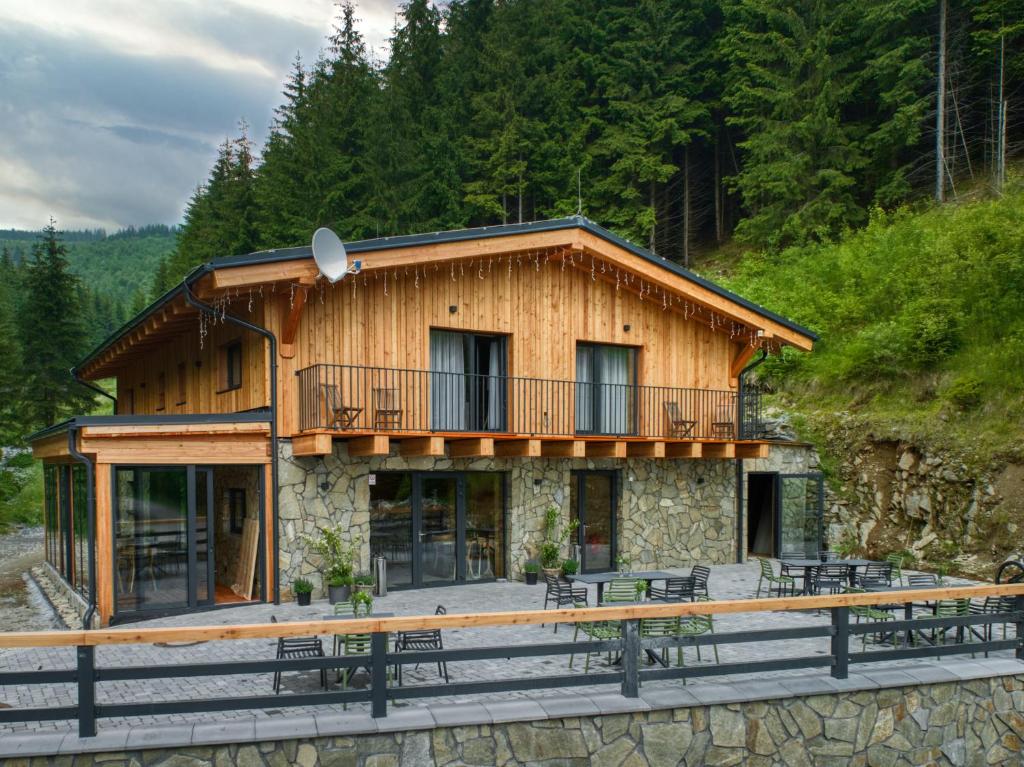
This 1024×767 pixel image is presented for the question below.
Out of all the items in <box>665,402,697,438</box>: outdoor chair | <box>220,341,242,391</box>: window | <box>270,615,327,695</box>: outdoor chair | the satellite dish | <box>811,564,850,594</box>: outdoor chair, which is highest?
the satellite dish

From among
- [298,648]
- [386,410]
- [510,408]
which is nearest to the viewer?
[298,648]

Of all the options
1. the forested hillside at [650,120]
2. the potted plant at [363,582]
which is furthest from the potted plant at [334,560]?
the forested hillside at [650,120]

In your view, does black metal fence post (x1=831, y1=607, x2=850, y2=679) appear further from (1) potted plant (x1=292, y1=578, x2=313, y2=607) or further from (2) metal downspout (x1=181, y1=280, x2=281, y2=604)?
(2) metal downspout (x1=181, y1=280, x2=281, y2=604)

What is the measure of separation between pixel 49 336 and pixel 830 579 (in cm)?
3072

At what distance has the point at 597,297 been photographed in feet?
54.1

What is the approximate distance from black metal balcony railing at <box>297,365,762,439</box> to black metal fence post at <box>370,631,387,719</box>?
6.60 meters

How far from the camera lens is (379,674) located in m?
6.38

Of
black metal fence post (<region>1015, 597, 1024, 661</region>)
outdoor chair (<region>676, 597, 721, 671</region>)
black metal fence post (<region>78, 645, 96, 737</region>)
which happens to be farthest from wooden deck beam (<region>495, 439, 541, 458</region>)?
black metal fence post (<region>78, 645, 96, 737</region>)

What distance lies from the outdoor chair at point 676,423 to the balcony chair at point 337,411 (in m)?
7.04

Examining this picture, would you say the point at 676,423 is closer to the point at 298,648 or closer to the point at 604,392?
the point at 604,392

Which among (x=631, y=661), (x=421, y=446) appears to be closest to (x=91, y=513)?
(x=421, y=446)

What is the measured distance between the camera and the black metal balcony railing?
1301 centimetres

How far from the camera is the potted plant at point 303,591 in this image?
41.1 feet

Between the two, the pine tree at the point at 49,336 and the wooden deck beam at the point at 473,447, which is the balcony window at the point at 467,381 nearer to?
the wooden deck beam at the point at 473,447
